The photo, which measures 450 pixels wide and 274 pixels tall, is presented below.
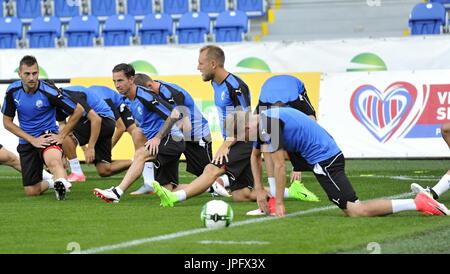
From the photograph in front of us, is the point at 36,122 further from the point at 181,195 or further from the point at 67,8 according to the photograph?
the point at 67,8

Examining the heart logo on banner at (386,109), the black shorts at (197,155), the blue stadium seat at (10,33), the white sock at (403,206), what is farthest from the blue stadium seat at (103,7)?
the white sock at (403,206)

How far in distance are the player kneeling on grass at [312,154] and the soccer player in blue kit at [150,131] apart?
7.46 feet

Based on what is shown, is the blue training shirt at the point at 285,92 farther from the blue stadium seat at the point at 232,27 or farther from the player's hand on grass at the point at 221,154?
the blue stadium seat at the point at 232,27

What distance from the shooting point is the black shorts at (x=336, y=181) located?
9070 mm

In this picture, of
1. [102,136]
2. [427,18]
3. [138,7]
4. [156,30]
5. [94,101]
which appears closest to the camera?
[102,136]

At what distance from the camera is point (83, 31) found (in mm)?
23047

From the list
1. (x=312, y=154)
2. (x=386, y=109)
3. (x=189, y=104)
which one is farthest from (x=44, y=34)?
(x=312, y=154)

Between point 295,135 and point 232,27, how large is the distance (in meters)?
13.2

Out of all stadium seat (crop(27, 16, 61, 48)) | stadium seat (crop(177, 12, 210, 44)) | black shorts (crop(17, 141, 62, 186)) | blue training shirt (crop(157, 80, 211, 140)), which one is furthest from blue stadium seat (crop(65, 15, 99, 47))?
blue training shirt (crop(157, 80, 211, 140))

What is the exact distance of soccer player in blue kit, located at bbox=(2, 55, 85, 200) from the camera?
1209 centimetres

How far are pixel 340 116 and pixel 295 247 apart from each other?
10.1m

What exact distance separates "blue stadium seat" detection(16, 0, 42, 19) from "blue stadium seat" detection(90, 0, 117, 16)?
4.61ft

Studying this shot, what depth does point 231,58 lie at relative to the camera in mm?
19266
